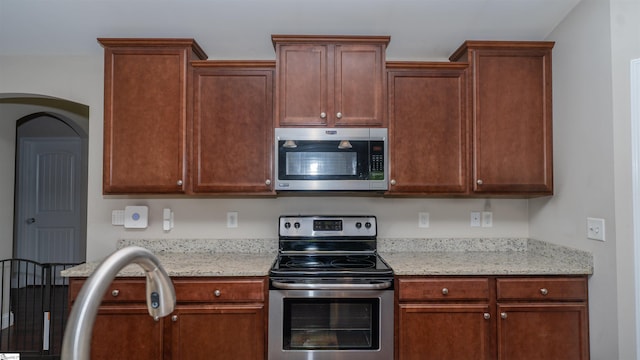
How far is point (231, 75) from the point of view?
7.62 feet

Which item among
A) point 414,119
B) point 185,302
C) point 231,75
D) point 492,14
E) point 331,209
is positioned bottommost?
point 185,302

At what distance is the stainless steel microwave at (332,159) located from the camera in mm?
2252

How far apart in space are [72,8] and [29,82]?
0.89 m

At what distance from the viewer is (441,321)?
2.02 meters

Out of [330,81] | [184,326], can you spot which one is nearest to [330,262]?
[184,326]

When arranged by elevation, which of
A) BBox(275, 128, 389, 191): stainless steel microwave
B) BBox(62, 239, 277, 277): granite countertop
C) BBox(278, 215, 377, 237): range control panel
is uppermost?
BBox(275, 128, 389, 191): stainless steel microwave

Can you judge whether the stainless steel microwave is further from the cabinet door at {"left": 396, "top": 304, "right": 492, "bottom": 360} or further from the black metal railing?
the black metal railing

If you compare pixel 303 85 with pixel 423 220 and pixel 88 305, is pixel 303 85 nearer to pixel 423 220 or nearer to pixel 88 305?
pixel 423 220

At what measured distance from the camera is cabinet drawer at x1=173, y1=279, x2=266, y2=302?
2.01 meters

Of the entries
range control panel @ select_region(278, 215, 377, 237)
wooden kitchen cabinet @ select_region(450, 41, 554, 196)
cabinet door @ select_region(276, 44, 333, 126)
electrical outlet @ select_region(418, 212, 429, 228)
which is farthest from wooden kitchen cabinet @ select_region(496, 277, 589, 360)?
cabinet door @ select_region(276, 44, 333, 126)

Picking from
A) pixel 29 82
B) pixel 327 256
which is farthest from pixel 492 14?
pixel 29 82

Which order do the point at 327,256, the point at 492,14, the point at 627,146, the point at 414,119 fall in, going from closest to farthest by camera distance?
the point at 627,146, the point at 492,14, the point at 414,119, the point at 327,256

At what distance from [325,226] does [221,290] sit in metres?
0.82

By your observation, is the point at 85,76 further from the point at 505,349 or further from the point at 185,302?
the point at 505,349
